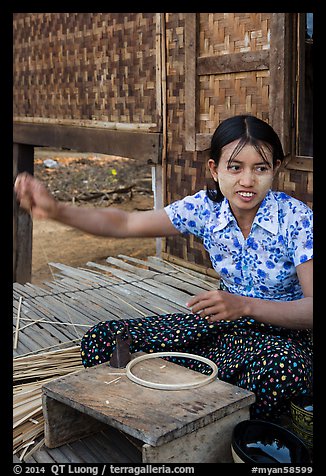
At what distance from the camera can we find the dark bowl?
1939 mm

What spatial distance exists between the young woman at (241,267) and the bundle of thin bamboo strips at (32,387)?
31 centimetres

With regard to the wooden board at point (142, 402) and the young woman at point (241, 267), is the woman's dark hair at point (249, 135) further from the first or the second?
the wooden board at point (142, 402)

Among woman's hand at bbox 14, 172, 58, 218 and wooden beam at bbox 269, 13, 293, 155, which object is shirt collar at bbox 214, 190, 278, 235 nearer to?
woman's hand at bbox 14, 172, 58, 218

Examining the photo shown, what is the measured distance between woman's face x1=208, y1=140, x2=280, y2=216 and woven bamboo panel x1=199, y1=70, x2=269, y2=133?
1.56m

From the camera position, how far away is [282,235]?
246 centimetres

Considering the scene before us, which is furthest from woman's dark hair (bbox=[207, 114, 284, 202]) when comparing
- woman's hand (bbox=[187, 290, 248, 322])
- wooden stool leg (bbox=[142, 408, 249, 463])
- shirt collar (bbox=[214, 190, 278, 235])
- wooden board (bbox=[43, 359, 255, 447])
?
wooden stool leg (bbox=[142, 408, 249, 463])

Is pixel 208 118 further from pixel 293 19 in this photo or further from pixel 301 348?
pixel 301 348

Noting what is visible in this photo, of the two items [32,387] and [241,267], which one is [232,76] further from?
[32,387]

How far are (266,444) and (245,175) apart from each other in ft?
3.12

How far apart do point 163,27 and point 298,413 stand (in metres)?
3.37

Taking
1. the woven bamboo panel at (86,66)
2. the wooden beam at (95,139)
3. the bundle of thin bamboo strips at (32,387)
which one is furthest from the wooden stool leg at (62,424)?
the woven bamboo panel at (86,66)

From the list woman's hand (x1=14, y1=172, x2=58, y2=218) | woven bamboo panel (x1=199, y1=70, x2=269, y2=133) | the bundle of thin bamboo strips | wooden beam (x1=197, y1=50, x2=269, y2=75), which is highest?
wooden beam (x1=197, y1=50, x2=269, y2=75)

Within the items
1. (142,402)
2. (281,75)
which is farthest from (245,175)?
(281,75)
